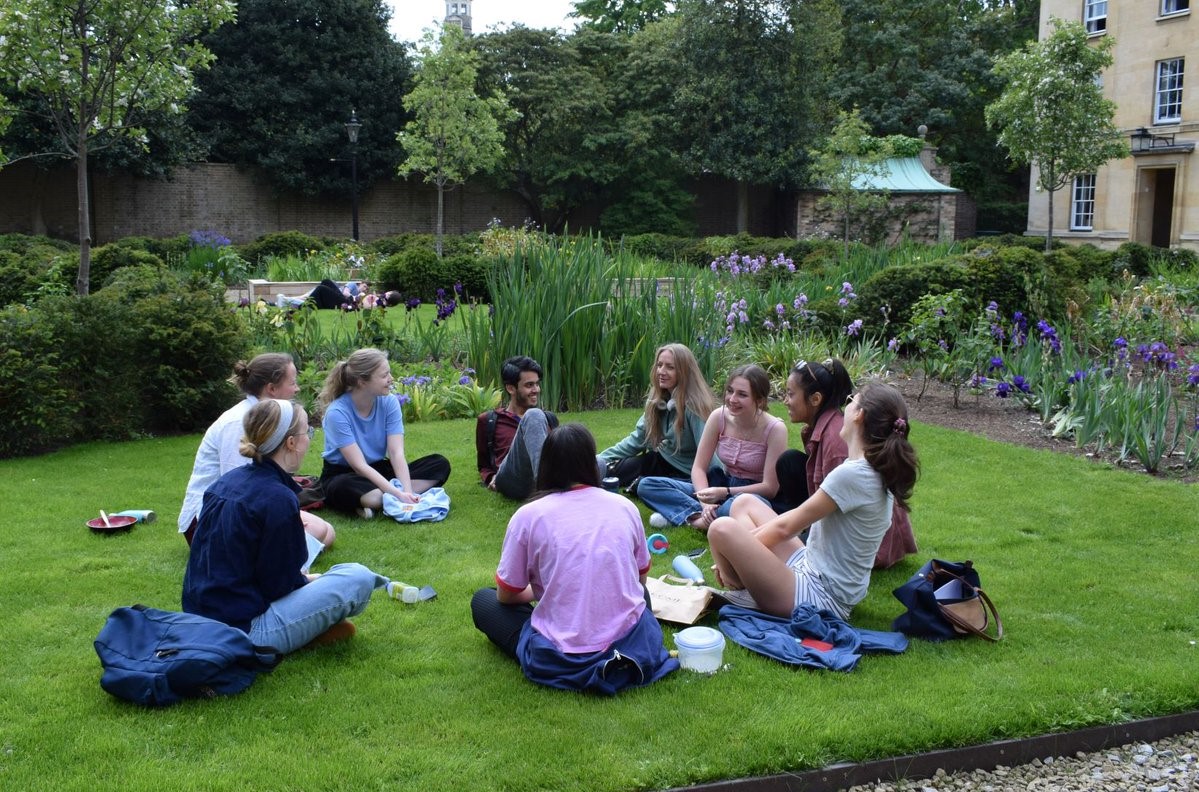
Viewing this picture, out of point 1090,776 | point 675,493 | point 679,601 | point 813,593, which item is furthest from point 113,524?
point 1090,776

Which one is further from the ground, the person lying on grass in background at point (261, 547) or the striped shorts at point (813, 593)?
the person lying on grass in background at point (261, 547)

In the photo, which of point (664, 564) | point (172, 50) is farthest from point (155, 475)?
point (172, 50)

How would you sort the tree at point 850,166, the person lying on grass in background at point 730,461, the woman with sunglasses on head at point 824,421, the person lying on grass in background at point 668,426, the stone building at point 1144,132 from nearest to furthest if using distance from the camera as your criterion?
the woman with sunglasses on head at point 824,421, the person lying on grass in background at point 730,461, the person lying on grass in background at point 668,426, the tree at point 850,166, the stone building at point 1144,132

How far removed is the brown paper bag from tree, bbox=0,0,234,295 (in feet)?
23.8

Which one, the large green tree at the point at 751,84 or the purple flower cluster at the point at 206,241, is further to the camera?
the large green tree at the point at 751,84

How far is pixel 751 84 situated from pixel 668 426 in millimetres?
25105

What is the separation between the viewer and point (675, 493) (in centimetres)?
570

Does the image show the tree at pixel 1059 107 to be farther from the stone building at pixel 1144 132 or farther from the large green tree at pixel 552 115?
the large green tree at pixel 552 115

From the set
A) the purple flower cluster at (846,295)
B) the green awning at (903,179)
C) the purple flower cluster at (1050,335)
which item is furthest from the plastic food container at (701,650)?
the green awning at (903,179)

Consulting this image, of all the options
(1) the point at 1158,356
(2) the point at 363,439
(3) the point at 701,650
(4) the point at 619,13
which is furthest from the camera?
(4) the point at 619,13

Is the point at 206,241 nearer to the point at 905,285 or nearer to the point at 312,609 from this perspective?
the point at 905,285

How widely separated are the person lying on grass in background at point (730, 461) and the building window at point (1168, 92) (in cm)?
2402

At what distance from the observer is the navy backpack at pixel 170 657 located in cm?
331

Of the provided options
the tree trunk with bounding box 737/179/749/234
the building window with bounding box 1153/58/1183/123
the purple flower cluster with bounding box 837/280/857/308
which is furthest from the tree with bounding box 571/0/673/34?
the purple flower cluster with bounding box 837/280/857/308
